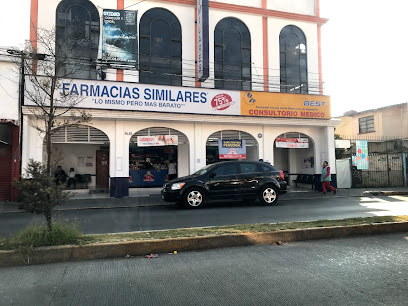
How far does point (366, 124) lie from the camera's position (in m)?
30.0

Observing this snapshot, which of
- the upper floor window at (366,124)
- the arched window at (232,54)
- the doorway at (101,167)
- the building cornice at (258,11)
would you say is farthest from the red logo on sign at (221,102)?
the upper floor window at (366,124)

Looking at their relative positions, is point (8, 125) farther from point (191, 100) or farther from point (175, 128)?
point (191, 100)

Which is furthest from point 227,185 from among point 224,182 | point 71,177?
point 71,177

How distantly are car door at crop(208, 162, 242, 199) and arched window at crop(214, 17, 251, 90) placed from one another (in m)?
6.44

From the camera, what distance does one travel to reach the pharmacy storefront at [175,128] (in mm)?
13461

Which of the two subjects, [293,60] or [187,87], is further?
[293,60]

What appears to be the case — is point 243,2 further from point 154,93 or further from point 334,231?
point 334,231

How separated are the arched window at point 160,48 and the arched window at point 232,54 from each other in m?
2.12

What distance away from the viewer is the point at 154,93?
46.0ft

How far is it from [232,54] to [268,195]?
862 cm

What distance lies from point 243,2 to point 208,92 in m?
5.88

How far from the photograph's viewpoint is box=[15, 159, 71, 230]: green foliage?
5.14m

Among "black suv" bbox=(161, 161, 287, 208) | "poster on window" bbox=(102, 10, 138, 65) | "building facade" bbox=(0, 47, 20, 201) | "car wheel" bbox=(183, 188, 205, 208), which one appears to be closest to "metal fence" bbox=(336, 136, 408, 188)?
"black suv" bbox=(161, 161, 287, 208)

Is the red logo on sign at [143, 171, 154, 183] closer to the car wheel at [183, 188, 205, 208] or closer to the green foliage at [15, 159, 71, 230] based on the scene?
the car wheel at [183, 188, 205, 208]
